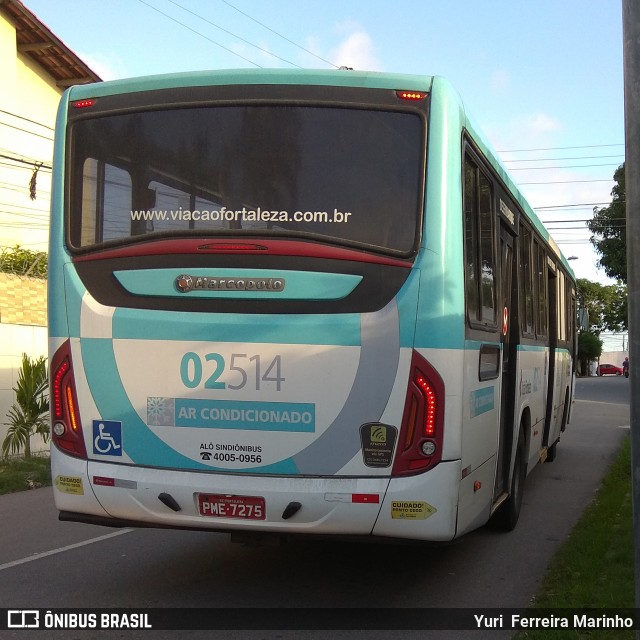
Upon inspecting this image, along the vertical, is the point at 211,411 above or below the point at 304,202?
below

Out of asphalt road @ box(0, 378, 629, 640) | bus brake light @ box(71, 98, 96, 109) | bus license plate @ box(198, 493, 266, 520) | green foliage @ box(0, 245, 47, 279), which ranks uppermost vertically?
green foliage @ box(0, 245, 47, 279)

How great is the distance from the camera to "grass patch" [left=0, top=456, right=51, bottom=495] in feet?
39.4

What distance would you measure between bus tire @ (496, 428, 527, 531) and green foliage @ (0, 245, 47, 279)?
12.4 metres

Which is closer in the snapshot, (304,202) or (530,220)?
(304,202)

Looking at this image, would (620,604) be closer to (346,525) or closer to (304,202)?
(346,525)

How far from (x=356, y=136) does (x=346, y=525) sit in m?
2.37

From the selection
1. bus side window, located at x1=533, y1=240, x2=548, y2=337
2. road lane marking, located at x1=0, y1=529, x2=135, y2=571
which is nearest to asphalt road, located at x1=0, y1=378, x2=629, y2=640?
road lane marking, located at x1=0, y1=529, x2=135, y2=571

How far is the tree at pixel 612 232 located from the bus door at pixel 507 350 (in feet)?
107

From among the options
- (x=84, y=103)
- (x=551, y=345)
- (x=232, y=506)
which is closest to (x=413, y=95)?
(x=84, y=103)

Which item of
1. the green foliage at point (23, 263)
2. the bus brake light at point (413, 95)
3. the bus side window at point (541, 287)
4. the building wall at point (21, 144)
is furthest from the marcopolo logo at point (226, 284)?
the building wall at point (21, 144)

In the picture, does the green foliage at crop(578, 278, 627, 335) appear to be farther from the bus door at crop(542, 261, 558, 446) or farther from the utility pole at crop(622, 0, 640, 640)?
the utility pole at crop(622, 0, 640, 640)

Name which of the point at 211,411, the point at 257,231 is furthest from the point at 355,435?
the point at 257,231

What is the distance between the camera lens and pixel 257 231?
5.81 meters

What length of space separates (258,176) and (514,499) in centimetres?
474
